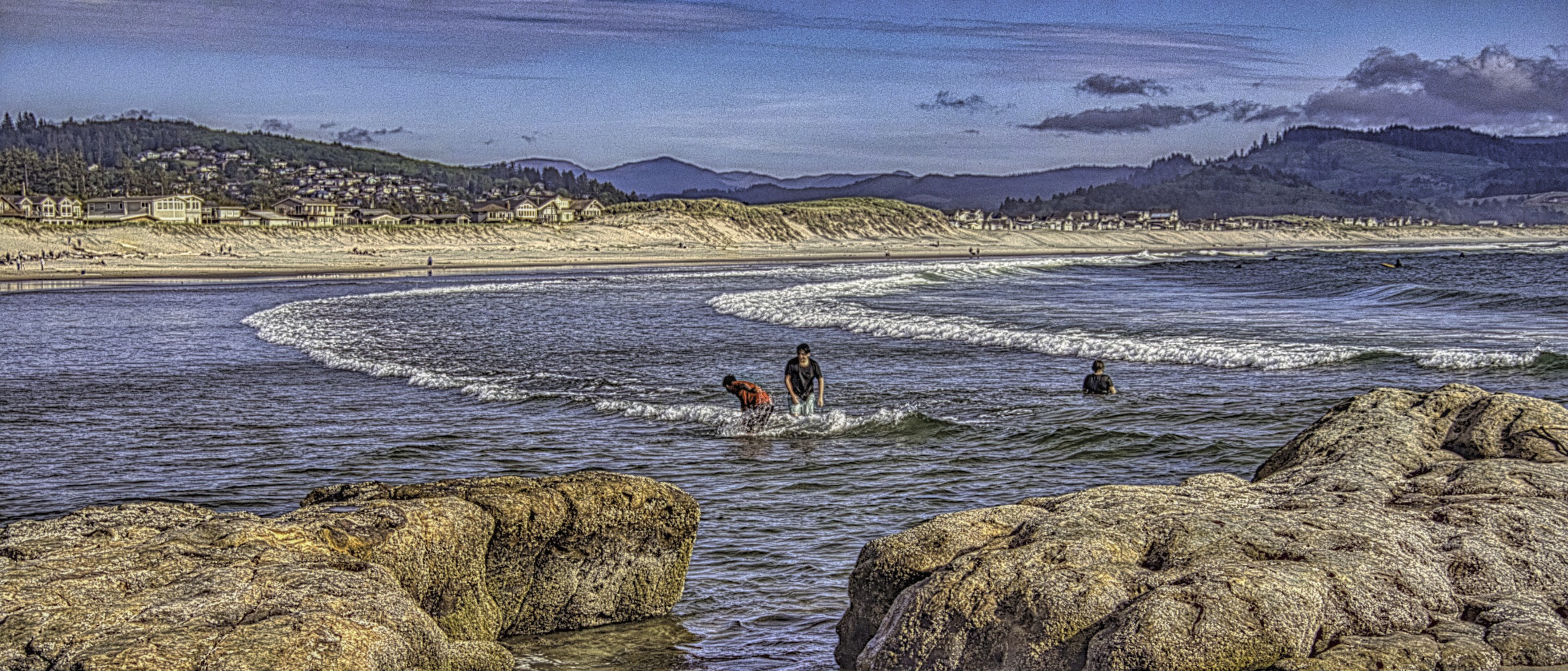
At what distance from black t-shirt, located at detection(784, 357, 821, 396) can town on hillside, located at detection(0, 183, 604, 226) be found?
287ft

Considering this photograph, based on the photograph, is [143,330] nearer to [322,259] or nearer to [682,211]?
[322,259]

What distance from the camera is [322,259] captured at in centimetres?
7794

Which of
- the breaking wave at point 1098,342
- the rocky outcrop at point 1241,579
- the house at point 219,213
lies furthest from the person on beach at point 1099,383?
the house at point 219,213

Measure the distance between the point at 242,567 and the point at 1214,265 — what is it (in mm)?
78385

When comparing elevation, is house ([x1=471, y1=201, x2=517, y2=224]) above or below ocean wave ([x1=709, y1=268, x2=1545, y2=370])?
above

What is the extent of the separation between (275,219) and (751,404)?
11098cm

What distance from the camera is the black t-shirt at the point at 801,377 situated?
14.8 m

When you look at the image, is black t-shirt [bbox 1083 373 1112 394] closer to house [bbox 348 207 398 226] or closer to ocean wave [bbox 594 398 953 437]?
ocean wave [bbox 594 398 953 437]

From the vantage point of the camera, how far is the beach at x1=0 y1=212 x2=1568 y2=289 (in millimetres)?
68688

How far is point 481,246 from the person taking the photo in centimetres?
9812

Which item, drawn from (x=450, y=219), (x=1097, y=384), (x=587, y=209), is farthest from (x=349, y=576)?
(x=587, y=209)

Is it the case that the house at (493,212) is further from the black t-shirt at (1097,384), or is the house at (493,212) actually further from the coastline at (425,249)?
the black t-shirt at (1097,384)

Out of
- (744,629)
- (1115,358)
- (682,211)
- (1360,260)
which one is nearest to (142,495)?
(744,629)

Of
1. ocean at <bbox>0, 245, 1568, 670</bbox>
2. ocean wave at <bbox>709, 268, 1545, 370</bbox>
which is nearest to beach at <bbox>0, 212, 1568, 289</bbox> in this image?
ocean at <bbox>0, 245, 1568, 670</bbox>
